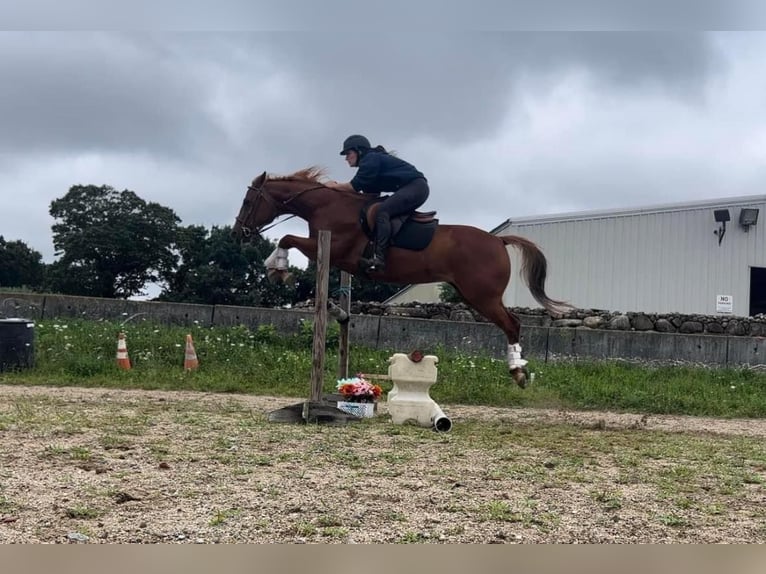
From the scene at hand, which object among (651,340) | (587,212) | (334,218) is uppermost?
(587,212)

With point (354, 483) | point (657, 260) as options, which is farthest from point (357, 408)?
point (657, 260)

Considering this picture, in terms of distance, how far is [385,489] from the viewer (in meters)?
3.10

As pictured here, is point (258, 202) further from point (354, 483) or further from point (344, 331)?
point (354, 483)

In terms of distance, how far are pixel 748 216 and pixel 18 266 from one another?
129ft

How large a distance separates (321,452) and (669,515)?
1943 millimetres

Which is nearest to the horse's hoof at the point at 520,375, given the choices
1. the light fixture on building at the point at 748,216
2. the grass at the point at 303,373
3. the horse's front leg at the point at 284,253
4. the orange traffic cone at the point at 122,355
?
the grass at the point at 303,373

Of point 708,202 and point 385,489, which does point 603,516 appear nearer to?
point 385,489

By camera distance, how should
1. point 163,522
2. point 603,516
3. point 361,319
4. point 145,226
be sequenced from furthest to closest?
point 145,226 < point 361,319 < point 603,516 < point 163,522

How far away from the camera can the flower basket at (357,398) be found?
19.2ft

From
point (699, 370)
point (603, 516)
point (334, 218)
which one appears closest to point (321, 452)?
point (603, 516)

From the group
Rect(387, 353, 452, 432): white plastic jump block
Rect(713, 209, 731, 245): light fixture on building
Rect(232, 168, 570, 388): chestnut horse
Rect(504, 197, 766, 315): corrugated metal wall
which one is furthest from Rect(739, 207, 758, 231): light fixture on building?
Rect(387, 353, 452, 432): white plastic jump block

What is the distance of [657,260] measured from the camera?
15859 millimetres

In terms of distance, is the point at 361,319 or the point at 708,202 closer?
the point at 361,319

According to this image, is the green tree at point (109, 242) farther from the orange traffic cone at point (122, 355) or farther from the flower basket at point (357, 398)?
the flower basket at point (357, 398)
